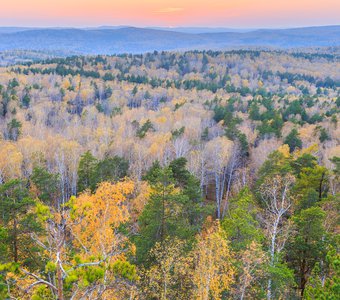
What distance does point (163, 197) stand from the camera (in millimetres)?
19672

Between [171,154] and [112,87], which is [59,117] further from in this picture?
[112,87]

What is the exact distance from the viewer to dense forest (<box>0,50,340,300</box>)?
13.0m

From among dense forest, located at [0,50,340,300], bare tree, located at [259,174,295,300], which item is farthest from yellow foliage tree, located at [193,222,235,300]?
bare tree, located at [259,174,295,300]

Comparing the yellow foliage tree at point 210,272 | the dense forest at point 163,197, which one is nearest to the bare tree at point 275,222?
the dense forest at point 163,197

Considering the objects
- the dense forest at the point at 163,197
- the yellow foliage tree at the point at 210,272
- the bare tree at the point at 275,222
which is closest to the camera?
the dense forest at the point at 163,197

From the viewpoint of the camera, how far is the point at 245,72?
166m

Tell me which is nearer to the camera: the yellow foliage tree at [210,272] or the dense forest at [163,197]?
the dense forest at [163,197]

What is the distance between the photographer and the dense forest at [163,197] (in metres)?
13.0

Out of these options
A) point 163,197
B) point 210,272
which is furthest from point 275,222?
point 163,197

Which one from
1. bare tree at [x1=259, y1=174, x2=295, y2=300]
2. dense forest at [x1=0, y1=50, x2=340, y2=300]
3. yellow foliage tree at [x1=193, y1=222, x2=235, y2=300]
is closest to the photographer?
dense forest at [x1=0, y1=50, x2=340, y2=300]

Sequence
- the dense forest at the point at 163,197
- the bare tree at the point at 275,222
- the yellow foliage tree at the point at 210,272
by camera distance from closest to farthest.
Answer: the dense forest at the point at 163,197, the yellow foliage tree at the point at 210,272, the bare tree at the point at 275,222

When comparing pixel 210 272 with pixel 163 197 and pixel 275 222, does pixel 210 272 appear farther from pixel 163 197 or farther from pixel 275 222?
pixel 163 197

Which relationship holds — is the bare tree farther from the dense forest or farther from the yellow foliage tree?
the yellow foliage tree

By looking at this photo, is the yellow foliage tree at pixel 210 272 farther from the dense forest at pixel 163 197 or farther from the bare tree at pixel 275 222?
the bare tree at pixel 275 222
